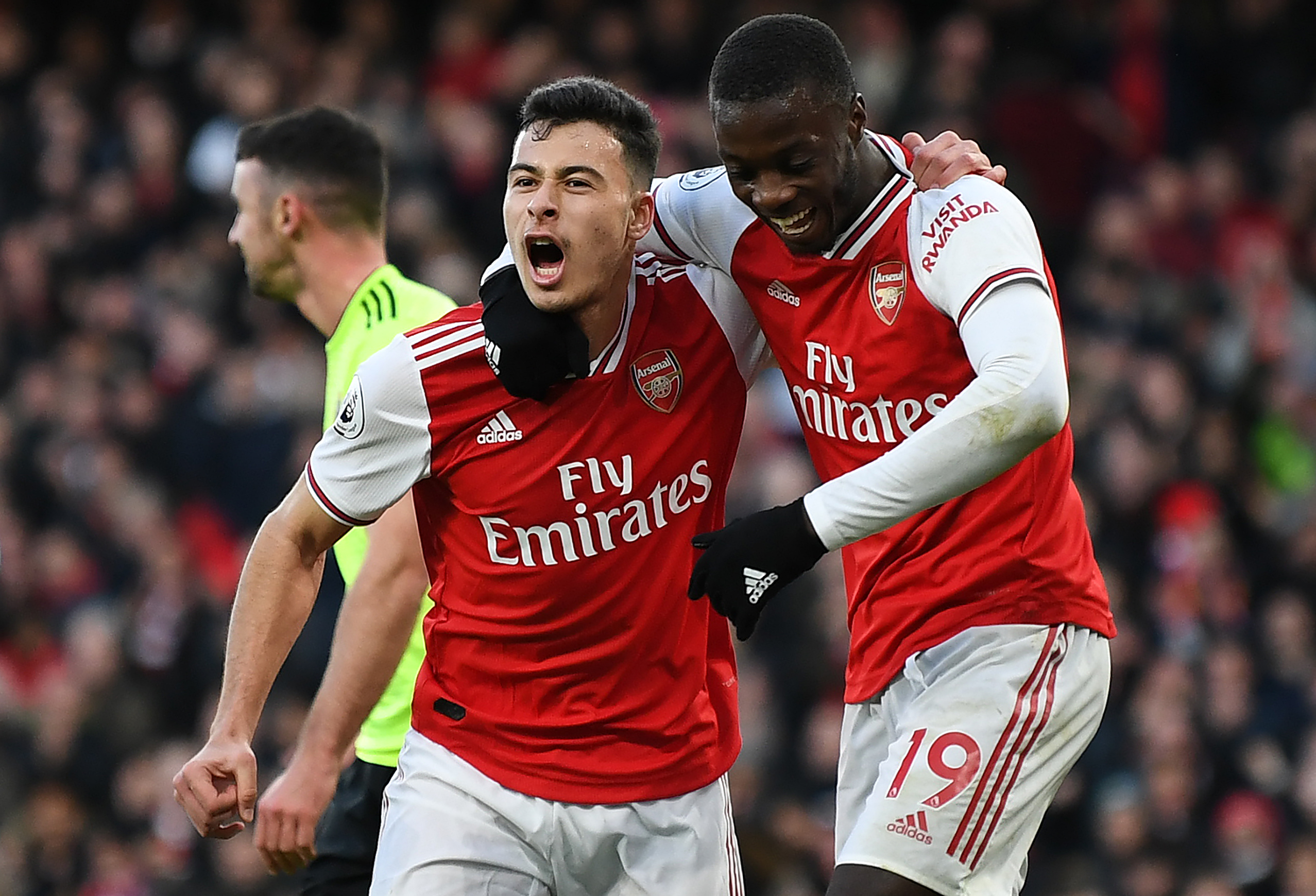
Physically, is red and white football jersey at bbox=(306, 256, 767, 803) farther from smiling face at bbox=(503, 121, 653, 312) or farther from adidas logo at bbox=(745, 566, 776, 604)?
adidas logo at bbox=(745, 566, 776, 604)

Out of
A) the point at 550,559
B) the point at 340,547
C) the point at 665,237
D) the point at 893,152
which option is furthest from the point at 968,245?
the point at 340,547

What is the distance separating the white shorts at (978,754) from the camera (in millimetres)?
3877

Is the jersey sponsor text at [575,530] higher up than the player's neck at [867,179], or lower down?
lower down

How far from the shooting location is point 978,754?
3912 millimetres

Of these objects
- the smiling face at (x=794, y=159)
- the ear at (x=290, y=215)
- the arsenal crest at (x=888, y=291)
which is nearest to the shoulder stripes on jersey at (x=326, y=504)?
the smiling face at (x=794, y=159)

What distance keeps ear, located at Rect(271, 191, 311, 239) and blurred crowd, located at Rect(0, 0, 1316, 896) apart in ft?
12.8

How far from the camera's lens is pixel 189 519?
1125cm

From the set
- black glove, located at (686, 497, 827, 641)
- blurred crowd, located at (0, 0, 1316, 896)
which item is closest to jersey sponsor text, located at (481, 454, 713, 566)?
black glove, located at (686, 497, 827, 641)

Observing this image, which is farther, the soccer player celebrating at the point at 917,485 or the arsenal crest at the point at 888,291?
the arsenal crest at the point at 888,291

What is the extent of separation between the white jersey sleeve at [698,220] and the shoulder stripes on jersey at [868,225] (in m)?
0.30

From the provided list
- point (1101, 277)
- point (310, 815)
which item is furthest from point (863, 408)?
point (1101, 277)

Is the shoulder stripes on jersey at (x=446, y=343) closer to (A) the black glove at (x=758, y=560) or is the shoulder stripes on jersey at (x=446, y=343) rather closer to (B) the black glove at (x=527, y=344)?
(B) the black glove at (x=527, y=344)

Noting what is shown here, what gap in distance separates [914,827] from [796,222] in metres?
1.28

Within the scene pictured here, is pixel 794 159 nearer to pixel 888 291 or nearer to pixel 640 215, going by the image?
pixel 888 291
